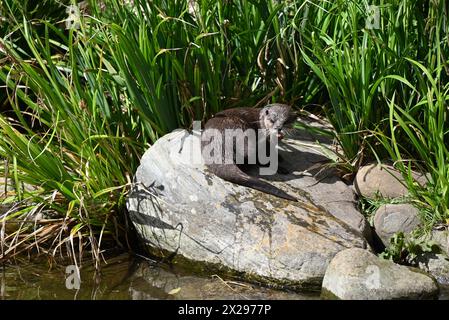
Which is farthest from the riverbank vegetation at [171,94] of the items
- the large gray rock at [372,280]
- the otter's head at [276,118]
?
the large gray rock at [372,280]

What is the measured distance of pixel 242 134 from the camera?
4309 millimetres

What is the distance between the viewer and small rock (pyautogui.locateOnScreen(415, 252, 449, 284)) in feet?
12.8

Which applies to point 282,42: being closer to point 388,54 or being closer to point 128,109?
point 388,54

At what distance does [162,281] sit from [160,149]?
0.74 metres

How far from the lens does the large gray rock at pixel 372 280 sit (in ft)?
11.8

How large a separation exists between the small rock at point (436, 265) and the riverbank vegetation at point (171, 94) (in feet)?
0.58

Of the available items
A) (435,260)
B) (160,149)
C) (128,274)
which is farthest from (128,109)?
(435,260)

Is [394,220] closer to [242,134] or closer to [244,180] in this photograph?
[244,180]

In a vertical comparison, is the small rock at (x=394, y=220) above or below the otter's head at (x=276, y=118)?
below

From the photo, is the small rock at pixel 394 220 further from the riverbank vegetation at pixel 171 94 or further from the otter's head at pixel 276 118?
the otter's head at pixel 276 118

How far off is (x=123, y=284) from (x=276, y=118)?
1245 mm

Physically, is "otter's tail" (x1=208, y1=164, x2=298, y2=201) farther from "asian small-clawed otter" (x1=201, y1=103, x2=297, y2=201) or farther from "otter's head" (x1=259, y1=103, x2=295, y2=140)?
"otter's head" (x1=259, y1=103, x2=295, y2=140)

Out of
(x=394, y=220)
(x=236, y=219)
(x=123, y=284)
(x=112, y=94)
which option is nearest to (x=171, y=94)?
(x=112, y=94)

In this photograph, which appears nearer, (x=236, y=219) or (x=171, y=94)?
(x=236, y=219)
